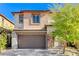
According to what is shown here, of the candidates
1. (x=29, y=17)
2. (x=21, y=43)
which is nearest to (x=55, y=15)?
(x=29, y=17)

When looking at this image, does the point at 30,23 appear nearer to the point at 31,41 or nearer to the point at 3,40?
the point at 31,41

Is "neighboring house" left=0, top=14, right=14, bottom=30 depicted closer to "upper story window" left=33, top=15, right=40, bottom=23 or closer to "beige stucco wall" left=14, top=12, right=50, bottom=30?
"beige stucco wall" left=14, top=12, right=50, bottom=30

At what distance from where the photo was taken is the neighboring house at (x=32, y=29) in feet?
18.0

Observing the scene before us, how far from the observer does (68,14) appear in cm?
535

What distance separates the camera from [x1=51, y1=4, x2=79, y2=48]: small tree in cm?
534

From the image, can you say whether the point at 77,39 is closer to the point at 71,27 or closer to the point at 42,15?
the point at 71,27

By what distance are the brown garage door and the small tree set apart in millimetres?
317

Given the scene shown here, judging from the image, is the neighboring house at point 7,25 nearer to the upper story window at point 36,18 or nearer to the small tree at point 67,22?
the upper story window at point 36,18

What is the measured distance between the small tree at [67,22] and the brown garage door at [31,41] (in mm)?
317

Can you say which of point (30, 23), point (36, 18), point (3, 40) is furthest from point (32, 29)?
point (3, 40)

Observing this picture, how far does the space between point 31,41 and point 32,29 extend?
0.26m

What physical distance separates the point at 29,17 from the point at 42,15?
10.4 inches

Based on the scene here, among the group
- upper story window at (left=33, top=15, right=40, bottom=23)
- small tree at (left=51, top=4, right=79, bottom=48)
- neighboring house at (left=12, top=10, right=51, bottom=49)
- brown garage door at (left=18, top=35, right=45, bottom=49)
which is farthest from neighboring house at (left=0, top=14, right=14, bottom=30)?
small tree at (left=51, top=4, right=79, bottom=48)

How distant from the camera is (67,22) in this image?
5359mm
